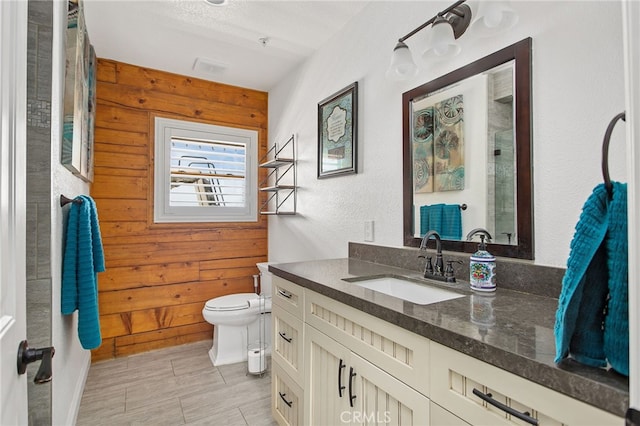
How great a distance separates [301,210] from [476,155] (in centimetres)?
159

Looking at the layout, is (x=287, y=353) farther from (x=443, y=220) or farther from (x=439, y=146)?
(x=439, y=146)

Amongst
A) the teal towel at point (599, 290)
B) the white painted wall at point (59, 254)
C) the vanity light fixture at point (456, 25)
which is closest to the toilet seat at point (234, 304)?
the white painted wall at point (59, 254)

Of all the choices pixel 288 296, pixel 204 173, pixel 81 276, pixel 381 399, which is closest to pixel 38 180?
pixel 81 276

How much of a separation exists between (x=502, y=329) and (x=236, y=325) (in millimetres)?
2198

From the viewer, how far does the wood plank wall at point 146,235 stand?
272cm

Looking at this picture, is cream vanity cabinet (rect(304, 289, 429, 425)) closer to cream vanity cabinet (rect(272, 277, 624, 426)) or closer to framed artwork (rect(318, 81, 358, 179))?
cream vanity cabinet (rect(272, 277, 624, 426))

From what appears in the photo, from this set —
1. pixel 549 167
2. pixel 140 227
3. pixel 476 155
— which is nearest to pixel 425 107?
pixel 476 155

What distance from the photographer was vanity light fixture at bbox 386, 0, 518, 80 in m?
1.19

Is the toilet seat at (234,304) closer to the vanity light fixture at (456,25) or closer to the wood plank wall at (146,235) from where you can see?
the wood plank wall at (146,235)

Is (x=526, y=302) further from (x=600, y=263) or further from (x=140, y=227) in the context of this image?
(x=140, y=227)

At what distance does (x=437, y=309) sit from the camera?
1.00 metres

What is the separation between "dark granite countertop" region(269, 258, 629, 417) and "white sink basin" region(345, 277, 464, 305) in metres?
0.03

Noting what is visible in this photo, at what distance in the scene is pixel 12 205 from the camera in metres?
0.65

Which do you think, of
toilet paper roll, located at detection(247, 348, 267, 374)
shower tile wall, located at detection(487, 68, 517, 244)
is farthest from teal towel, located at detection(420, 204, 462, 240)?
toilet paper roll, located at detection(247, 348, 267, 374)
